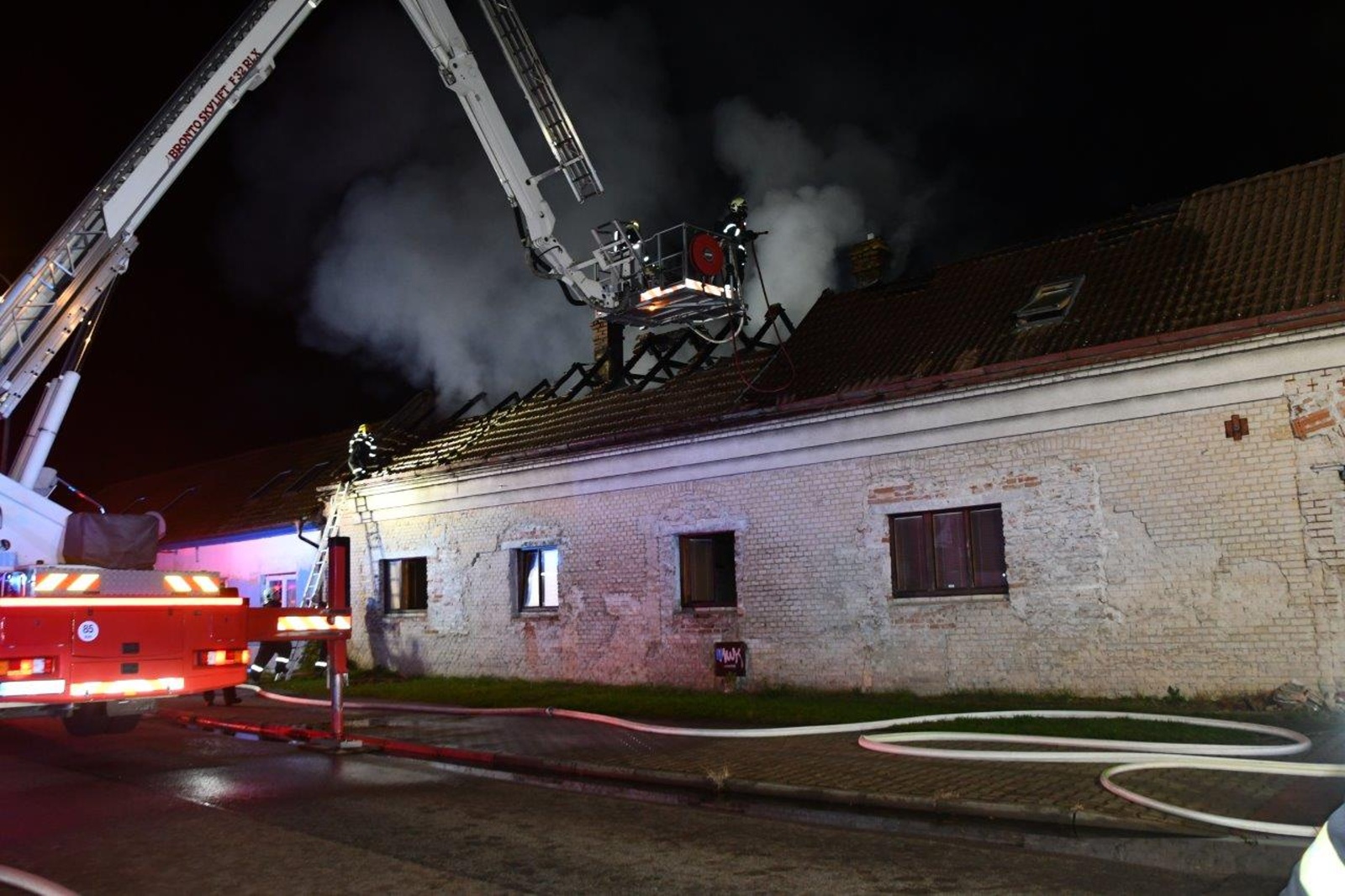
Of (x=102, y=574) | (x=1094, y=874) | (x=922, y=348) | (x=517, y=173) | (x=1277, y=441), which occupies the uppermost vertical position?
(x=517, y=173)

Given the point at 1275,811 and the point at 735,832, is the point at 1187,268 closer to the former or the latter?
the point at 1275,811

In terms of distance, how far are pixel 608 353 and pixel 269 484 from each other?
441 inches

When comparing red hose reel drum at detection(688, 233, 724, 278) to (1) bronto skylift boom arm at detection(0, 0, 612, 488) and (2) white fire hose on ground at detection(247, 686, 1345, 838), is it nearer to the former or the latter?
(1) bronto skylift boom arm at detection(0, 0, 612, 488)

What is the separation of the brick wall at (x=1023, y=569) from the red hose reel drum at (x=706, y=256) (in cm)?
279

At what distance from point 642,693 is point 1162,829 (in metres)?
8.62

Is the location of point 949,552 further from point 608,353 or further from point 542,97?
point 608,353

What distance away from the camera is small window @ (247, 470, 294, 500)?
25.0m

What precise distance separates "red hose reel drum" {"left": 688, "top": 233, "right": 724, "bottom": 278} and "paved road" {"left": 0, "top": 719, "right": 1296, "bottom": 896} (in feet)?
22.4

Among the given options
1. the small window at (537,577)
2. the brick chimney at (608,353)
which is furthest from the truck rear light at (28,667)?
the brick chimney at (608,353)

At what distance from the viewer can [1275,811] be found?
6.22 meters

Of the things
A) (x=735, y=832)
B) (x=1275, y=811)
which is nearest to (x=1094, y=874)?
(x=1275, y=811)

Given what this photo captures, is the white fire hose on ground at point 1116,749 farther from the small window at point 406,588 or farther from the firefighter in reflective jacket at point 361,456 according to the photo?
the firefighter in reflective jacket at point 361,456

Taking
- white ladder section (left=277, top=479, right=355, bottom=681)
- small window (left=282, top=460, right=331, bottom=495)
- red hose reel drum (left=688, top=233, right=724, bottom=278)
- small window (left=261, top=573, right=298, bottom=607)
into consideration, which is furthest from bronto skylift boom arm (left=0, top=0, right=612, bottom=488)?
small window (left=282, top=460, right=331, bottom=495)

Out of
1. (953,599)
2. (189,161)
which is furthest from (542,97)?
(953,599)
